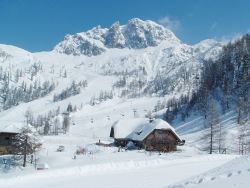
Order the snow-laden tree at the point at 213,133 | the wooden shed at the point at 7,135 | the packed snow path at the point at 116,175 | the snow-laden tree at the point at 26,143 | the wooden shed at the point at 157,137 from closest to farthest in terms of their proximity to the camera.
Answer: the packed snow path at the point at 116,175
the snow-laden tree at the point at 26,143
the snow-laden tree at the point at 213,133
the wooden shed at the point at 7,135
the wooden shed at the point at 157,137

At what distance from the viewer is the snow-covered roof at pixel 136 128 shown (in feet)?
266

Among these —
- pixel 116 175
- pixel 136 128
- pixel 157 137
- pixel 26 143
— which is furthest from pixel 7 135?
pixel 116 175

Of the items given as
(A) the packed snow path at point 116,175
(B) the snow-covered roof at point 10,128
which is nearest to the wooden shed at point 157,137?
(B) the snow-covered roof at point 10,128

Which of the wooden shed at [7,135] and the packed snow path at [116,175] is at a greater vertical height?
the wooden shed at [7,135]

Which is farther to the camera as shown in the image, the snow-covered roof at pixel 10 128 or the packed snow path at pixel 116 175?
the snow-covered roof at pixel 10 128

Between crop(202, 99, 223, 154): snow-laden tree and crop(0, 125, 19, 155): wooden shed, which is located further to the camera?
crop(0, 125, 19, 155): wooden shed

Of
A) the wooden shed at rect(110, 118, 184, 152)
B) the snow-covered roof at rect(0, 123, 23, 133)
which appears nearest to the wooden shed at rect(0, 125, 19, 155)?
the snow-covered roof at rect(0, 123, 23, 133)

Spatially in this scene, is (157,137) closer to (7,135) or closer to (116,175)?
(7,135)

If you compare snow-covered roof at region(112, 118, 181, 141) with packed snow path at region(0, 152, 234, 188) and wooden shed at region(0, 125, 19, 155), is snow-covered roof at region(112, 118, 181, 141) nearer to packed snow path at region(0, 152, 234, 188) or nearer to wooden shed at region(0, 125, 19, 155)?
wooden shed at region(0, 125, 19, 155)

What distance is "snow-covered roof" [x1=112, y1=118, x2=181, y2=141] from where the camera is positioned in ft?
266

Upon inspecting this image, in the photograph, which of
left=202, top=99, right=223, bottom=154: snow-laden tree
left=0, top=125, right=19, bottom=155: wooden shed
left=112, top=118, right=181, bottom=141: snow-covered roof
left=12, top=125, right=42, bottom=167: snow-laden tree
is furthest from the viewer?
left=112, top=118, right=181, bottom=141: snow-covered roof

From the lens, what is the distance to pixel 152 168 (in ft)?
135

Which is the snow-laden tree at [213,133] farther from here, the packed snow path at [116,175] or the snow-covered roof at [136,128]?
the packed snow path at [116,175]

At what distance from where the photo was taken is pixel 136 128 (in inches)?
3580
